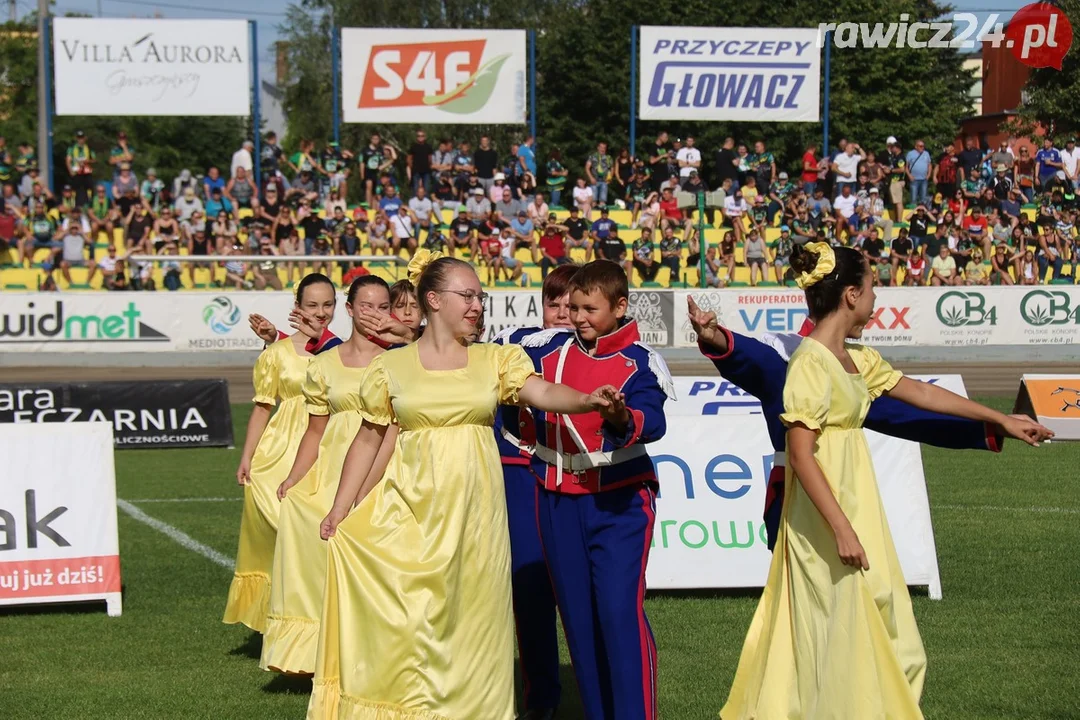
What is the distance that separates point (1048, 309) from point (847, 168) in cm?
673

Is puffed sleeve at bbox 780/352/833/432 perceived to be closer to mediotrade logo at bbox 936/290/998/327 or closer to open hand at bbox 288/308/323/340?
open hand at bbox 288/308/323/340

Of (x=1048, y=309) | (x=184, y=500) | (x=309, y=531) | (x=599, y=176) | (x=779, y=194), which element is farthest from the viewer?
(x=599, y=176)

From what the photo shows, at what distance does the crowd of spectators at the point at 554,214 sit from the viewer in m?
31.5

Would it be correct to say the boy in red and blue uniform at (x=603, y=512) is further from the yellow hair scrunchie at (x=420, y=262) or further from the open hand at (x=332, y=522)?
the open hand at (x=332, y=522)

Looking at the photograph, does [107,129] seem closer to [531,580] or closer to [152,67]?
[152,67]

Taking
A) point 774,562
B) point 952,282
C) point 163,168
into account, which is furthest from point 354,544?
point 163,168

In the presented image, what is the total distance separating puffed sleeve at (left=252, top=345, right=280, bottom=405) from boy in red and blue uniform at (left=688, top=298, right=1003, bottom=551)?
322 centimetres

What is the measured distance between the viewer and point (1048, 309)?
29859mm

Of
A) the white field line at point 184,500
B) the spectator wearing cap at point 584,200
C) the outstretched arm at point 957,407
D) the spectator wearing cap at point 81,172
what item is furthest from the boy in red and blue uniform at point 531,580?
the spectator wearing cap at point 81,172

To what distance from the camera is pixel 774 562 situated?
5262mm

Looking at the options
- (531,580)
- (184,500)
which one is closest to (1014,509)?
(531,580)

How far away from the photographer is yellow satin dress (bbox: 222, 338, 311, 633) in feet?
25.3

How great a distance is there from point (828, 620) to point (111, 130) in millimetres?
70298

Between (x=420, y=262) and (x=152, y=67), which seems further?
(x=152, y=67)
